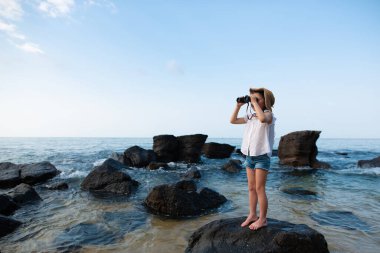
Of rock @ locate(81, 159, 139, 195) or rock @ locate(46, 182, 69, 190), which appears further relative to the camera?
rock @ locate(46, 182, 69, 190)

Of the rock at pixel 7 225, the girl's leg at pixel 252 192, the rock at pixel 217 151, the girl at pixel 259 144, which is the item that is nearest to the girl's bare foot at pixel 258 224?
the girl at pixel 259 144

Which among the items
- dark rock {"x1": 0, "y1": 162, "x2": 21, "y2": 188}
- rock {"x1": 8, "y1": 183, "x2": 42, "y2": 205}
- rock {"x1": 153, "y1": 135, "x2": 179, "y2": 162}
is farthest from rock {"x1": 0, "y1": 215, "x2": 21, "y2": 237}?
rock {"x1": 153, "y1": 135, "x2": 179, "y2": 162}

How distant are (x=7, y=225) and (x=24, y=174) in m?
8.46

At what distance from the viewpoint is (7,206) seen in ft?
27.7

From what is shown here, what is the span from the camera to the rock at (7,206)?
829cm

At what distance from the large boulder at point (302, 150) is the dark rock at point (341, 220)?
14.3m

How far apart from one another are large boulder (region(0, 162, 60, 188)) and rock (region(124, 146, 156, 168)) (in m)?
7.05

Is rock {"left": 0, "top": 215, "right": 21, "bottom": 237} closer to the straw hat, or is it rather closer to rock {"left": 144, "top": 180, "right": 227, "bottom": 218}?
rock {"left": 144, "top": 180, "right": 227, "bottom": 218}

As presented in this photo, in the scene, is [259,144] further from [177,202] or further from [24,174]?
[24,174]

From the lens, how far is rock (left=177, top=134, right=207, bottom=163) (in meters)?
26.0

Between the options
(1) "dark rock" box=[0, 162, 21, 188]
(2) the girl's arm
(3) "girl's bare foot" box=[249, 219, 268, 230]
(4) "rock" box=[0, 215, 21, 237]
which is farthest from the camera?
(1) "dark rock" box=[0, 162, 21, 188]

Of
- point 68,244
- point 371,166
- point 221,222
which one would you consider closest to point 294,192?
point 221,222

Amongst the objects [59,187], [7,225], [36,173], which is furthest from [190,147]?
[7,225]

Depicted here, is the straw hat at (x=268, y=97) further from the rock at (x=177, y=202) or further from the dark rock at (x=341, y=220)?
the rock at (x=177, y=202)
